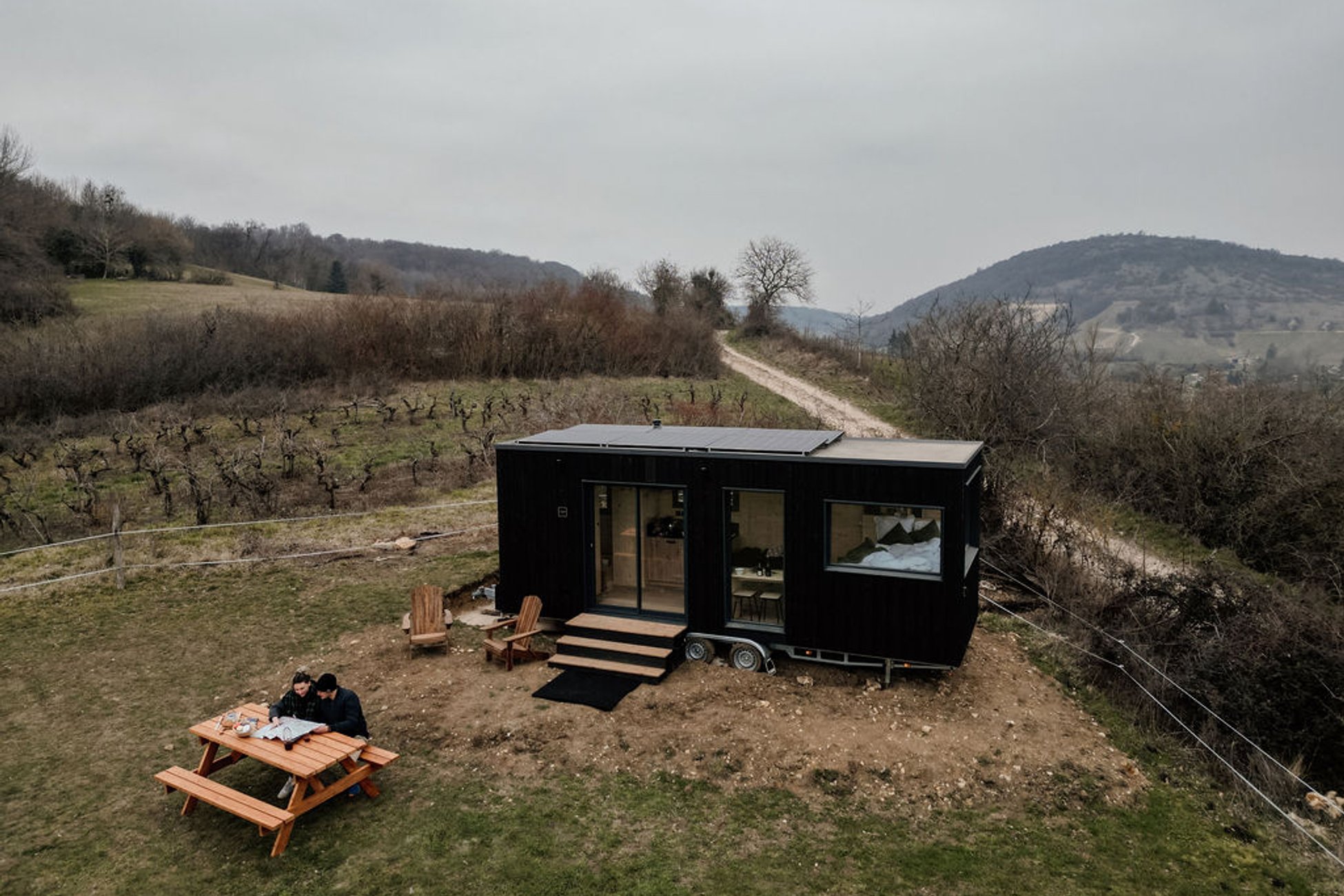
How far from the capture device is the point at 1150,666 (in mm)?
9625

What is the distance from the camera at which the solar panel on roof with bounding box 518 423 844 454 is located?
9680 millimetres

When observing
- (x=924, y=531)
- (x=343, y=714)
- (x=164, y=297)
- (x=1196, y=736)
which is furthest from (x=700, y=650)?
(x=164, y=297)

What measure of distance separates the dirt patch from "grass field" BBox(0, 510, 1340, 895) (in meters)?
0.18

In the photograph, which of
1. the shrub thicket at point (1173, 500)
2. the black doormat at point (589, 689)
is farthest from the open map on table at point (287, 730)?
the shrub thicket at point (1173, 500)

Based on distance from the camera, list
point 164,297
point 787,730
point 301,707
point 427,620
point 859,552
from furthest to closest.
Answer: point 164,297 → point 427,620 → point 859,552 → point 787,730 → point 301,707

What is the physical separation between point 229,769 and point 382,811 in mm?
1860

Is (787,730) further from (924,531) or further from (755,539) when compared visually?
(924,531)

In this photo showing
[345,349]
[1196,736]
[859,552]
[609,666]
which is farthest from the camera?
[345,349]

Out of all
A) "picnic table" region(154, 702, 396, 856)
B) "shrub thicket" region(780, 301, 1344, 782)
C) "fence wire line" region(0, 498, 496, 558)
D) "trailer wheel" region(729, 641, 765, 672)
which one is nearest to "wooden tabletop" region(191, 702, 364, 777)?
"picnic table" region(154, 702, 396, 856)

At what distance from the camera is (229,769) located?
7492 millimetres

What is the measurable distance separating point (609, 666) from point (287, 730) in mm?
3757

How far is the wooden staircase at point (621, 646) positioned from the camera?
9484 millimetres

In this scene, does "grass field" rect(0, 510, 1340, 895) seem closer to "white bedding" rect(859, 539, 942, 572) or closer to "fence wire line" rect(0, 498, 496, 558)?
"white bedding" rect(859, 539, 942, 572)

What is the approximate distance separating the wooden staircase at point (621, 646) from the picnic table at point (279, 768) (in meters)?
3.11
